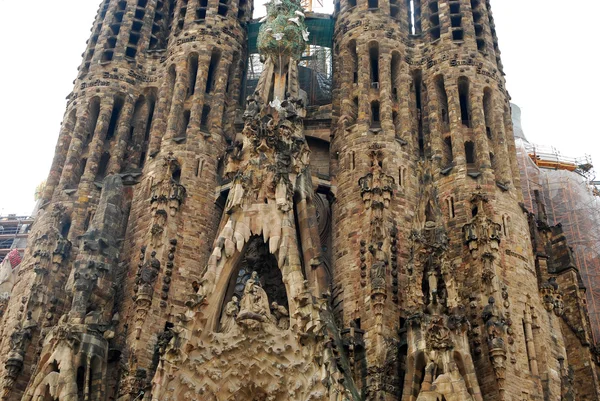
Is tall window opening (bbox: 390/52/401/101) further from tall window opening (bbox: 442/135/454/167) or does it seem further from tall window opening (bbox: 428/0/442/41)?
tall window opening (bbox: 442/135/454/167)

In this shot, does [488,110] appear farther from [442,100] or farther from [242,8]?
[242,8]

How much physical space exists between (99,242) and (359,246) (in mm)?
Result: 7106

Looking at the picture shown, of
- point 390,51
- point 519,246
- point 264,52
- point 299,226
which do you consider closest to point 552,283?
point 519,246

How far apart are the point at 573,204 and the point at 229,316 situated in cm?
1849

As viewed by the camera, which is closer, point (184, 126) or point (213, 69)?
point (184, 126)

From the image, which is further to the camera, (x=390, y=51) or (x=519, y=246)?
(x=390, y=51)

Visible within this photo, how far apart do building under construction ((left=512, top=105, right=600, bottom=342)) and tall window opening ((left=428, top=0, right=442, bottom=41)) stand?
7.73 m

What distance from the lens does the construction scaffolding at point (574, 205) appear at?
29625 mm

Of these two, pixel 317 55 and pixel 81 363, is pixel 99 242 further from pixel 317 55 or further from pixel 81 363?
pixel 317 55

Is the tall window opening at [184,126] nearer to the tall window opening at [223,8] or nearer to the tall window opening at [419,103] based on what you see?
the tall window opening at [223,8]

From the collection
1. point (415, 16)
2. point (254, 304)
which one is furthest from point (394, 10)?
point (254, 304)

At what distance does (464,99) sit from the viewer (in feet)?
81.8

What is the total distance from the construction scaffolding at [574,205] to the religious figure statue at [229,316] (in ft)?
50.7

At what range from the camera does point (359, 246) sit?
2125cm
